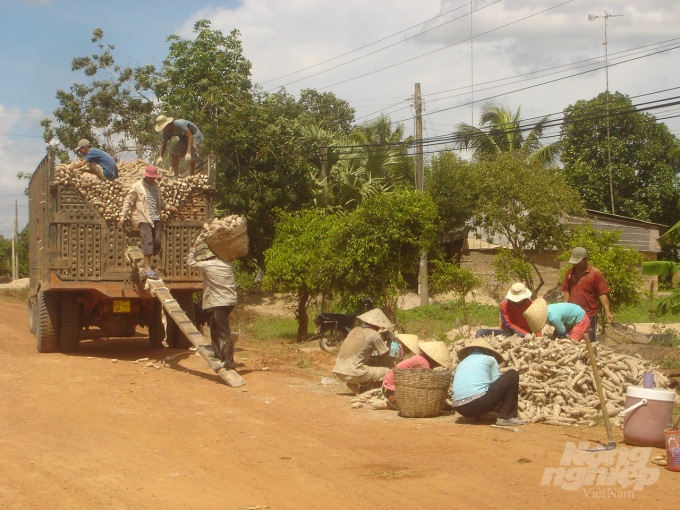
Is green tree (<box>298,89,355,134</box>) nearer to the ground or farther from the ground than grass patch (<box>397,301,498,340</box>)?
farther from the ground

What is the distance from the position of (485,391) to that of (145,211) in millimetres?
5732

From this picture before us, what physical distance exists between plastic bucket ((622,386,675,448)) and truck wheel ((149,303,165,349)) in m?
7.75

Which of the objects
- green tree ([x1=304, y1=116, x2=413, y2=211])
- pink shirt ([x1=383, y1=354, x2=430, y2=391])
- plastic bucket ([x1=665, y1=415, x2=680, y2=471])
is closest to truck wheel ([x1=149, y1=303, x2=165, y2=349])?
pink shirt ([x1=383, y1=354, x2=430, y2=391])

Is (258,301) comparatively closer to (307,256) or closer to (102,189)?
(307,256)

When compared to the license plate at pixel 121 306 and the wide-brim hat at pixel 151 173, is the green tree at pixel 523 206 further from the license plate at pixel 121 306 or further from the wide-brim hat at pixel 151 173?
the wide-brim hat at pixel 151 173

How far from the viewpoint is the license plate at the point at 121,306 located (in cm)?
1081

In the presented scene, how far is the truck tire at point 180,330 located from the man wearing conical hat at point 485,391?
5715 mm

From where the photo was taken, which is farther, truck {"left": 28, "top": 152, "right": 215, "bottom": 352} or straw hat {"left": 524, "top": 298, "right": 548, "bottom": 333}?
truck {"left": 28, "top": 152, "right": 215, "bottom": 352}

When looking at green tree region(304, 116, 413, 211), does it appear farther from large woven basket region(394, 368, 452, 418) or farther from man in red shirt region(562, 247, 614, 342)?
large woven basket region(394, 368, 452, 418)

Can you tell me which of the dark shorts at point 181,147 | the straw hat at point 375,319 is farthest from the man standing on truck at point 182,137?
the straw hat at point 375,319

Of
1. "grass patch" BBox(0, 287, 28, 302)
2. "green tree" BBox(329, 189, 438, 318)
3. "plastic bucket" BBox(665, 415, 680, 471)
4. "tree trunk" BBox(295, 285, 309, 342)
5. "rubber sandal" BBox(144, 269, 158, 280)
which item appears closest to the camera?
"plastic bucket" BBox(665, 415, 680, 471)

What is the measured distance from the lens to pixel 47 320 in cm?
1079

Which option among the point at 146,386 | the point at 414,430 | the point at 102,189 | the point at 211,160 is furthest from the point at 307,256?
the point at 414,430

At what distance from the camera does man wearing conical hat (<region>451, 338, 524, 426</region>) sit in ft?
23.1
